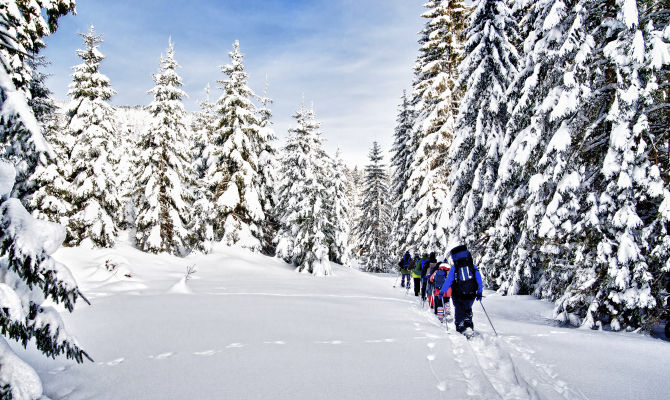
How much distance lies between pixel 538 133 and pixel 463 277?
5.32 metres

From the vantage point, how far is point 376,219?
3812cm

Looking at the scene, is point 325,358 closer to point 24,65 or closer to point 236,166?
point 24,65

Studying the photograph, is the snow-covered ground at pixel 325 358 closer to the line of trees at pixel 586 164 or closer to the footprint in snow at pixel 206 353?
the footprint in snow at pixel 206 353

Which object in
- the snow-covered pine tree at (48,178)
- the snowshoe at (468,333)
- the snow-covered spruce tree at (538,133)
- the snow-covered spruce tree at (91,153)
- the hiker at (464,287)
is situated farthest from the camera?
the snow-covered spruce tree at (91,153)

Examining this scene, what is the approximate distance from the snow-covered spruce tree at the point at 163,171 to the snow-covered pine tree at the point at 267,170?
5664 mm

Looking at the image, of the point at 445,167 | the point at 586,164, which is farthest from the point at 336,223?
the point at 586,164

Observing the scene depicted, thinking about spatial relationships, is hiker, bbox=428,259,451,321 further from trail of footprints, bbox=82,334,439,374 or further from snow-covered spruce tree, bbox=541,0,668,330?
snow-covered spruce tree, bbox=541,0,668,330

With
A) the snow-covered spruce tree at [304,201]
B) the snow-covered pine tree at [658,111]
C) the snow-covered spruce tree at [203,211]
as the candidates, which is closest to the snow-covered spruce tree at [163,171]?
the snow-covered spruce tree at [203,211]

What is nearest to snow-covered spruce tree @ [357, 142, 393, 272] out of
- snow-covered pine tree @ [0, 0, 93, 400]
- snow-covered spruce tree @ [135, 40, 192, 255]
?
snow-covered spruce tree @ [135, 40, 192, 255]

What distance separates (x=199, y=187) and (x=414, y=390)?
2631 cm

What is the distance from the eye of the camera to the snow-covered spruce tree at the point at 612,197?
7.85 metres

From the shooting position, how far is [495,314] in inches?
462

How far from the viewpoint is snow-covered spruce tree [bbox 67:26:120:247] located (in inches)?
819

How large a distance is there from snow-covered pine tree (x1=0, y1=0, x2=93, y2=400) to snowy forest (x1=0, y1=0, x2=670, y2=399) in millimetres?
13
